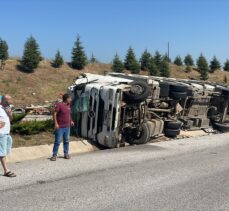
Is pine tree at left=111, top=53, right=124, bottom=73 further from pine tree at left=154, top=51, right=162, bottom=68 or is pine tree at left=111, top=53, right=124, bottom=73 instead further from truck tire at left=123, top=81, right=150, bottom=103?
truck tire at left=123, top=81, right=150, bottom=103

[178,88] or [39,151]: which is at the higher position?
[178,88]

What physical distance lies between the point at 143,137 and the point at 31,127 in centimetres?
345

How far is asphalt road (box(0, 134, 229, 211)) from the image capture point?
23.6 ft

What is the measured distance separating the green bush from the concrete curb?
3.30 feet

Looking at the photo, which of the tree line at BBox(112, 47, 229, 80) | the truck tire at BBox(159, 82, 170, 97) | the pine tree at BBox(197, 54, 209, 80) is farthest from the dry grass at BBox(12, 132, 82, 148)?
the pine tree at BBox(197, 54, 209, 80)

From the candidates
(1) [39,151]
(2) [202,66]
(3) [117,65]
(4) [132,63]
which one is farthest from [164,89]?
(2) [202,66]

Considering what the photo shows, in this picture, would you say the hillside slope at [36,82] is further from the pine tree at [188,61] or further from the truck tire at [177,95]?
the pine tree at [188,61]

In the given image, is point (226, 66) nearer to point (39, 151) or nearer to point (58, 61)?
point (58, 61)

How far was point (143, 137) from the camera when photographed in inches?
A: 568

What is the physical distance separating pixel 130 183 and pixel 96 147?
5046 millimetres

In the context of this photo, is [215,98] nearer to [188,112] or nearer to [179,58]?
[188,112]

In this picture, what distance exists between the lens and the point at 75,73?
42.4m

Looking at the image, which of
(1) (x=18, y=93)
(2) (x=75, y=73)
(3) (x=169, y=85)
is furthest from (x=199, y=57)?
(3) (x=169, y=85)

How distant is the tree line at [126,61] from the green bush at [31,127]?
81.4 feet
